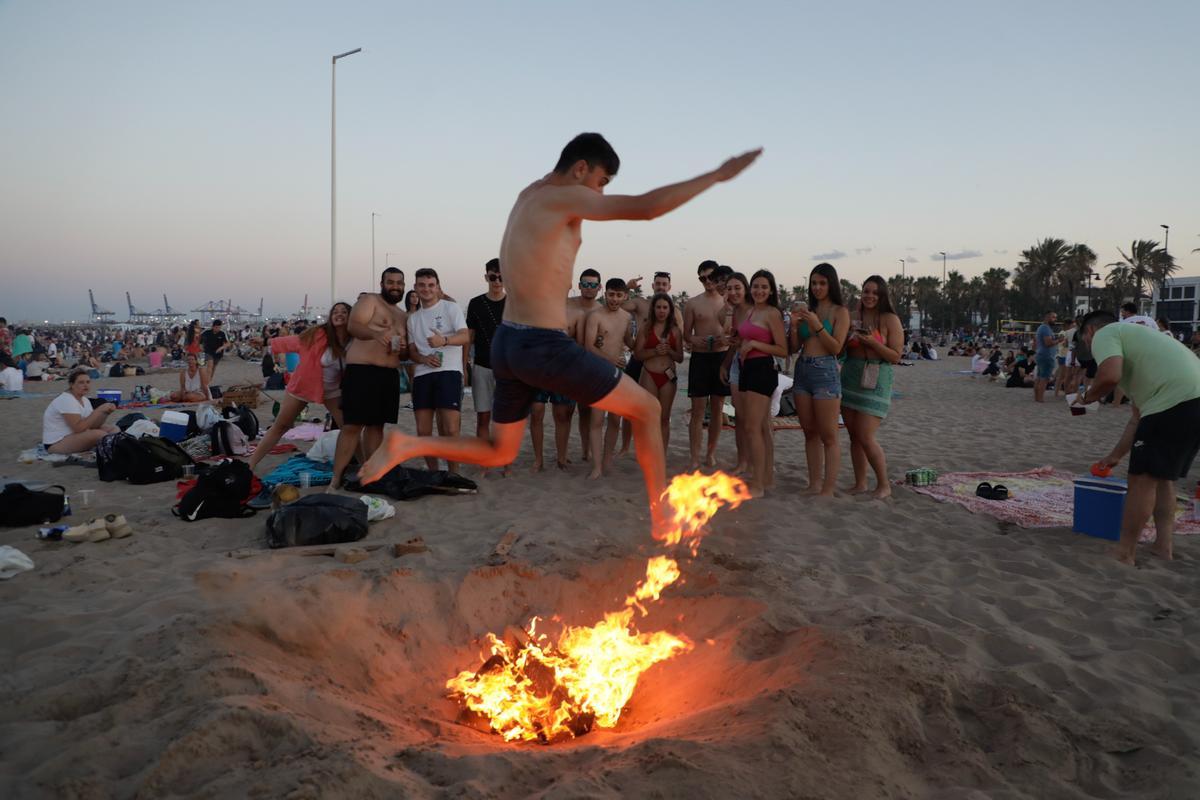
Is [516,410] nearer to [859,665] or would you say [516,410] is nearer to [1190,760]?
[859,665]

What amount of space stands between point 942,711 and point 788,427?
338 inches

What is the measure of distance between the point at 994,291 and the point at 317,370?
7693 centimetres

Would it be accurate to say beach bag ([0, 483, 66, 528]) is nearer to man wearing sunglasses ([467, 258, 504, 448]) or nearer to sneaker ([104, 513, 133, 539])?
sneaker ([104, 513, 133, 539])

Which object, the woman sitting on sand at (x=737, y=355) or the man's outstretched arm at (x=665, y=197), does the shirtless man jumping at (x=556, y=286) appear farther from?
the woman sitting on sand at (x=737, y=355)

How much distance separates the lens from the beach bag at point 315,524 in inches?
205

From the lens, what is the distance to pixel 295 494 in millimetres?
6082

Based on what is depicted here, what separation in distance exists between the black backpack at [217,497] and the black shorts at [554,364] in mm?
3344

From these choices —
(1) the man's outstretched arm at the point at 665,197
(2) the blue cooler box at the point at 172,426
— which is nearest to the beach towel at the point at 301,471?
(2) the blue cooler box at the point at 172,426

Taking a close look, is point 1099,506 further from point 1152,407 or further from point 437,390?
point 437,390

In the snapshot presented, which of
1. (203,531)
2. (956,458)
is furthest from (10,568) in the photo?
(956,458)

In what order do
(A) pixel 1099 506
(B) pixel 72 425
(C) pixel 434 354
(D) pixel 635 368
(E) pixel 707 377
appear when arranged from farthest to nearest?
(B) pixel 72 425
(D) pixel 635 368
(E) pixel 707 377
(C) pixel 434 354
(A) pixel 1099 506

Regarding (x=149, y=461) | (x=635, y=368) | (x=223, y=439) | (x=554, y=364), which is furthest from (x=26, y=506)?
(x=635, y=368)

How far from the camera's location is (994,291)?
7200 cm

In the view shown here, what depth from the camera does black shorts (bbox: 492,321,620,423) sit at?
3811 mm
